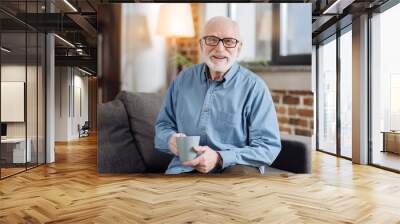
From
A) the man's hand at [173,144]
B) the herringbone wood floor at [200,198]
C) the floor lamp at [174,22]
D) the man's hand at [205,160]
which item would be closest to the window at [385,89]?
the herringbone wood floor at [200,198]

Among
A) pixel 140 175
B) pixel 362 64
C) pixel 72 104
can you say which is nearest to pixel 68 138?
pixel 72 104

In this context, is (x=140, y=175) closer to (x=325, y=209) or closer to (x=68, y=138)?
(x=325, y=209)

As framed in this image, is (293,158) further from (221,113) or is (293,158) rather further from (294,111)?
(221,113)

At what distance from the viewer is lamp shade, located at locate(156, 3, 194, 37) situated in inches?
201

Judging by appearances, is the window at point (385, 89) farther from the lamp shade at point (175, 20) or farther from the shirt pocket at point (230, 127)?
the lamp shade at point (175, 20)

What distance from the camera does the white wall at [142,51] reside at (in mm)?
5023

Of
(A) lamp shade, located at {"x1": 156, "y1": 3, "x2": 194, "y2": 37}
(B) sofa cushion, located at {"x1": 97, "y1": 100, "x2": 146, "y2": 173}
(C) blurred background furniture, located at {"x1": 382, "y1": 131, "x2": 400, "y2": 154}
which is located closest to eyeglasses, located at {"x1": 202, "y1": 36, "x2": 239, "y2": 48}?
(A) lamp shade, located at {"x1": 156, "y1": 3, "x2": 194, "y2": 37}

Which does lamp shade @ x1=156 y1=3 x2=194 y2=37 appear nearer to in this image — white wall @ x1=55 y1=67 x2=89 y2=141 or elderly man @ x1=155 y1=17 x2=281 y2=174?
elderly man @ x1=155 y1=17 x2=281 y2=174

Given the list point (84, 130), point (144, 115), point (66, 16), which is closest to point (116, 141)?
point (144, 115)

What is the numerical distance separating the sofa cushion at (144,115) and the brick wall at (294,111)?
1399 millimetres

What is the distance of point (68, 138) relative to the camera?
1322 cm

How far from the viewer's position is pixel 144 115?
5.05m

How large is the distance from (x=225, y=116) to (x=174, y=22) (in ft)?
4.42

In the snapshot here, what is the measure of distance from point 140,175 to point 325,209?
2.65 meters
